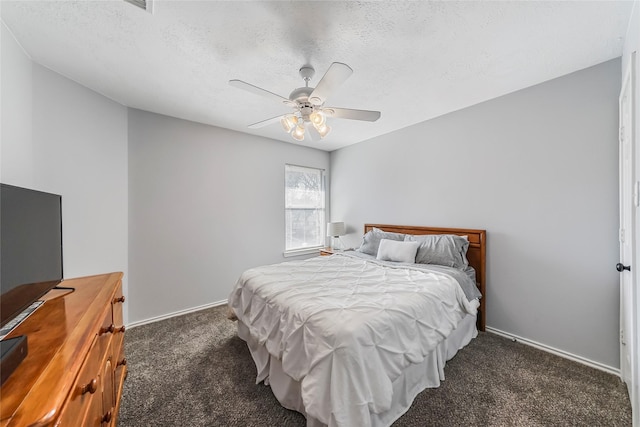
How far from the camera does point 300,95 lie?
1.82 metres

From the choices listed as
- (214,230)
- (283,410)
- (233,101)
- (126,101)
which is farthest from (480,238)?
(126,101)

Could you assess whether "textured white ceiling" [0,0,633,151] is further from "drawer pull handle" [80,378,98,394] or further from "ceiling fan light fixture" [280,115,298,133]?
"drawer pull handle" [80,378,98,394]

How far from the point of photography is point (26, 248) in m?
1.09

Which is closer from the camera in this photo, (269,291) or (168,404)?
(168,404)

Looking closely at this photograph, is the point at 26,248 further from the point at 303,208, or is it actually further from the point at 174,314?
the point at 303,208

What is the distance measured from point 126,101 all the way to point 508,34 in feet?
11.7

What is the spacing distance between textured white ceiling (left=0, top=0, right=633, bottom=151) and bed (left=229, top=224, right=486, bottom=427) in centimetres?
172

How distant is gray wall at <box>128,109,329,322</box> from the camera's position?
9.38 feet

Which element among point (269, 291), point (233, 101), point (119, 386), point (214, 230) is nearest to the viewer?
point (119, 386)

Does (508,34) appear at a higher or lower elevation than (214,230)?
higher

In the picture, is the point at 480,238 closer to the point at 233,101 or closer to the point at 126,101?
the point at 233,101

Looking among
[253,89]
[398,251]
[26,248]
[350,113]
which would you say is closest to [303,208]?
[398,251]

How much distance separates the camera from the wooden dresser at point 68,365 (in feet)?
2.05

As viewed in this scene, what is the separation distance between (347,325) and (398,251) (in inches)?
68.9
